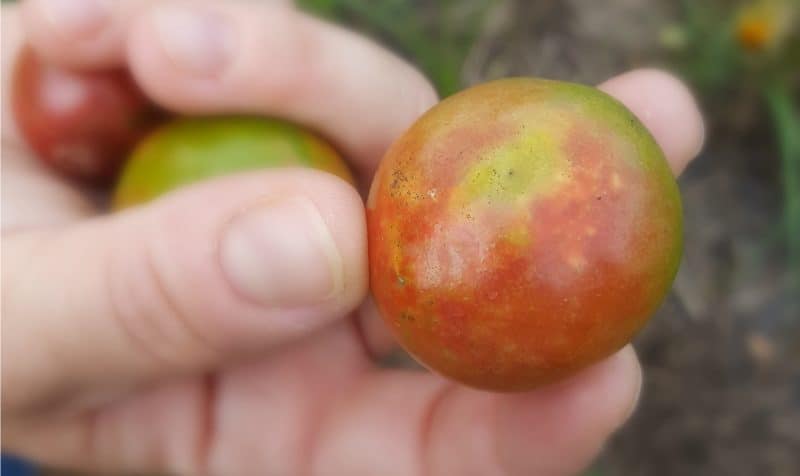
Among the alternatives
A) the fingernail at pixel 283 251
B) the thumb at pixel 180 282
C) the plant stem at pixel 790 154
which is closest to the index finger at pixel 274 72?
the thumb at pixel 180 282

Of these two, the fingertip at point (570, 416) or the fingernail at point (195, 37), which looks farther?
the fingernail at point (195, 37)

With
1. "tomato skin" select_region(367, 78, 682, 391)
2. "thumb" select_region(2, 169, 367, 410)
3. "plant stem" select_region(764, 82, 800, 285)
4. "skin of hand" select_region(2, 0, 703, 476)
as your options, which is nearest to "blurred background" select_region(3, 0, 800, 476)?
"plant stem" select_region(764, 82, 800, 285)

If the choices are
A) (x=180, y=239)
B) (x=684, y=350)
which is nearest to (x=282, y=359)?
(x=180, y=239)

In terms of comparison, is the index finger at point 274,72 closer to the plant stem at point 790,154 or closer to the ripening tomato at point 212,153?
the ripening tomato at point 212,153

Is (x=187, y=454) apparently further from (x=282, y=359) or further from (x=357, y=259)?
(x=357, y=259)

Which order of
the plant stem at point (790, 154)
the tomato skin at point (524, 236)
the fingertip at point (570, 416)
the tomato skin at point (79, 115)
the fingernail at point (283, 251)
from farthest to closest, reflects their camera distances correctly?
the plant stem at point (790, 154), the tomato skin at point (79, 115), the fingertip at point (570, 416), the fingernail at point (283, 251), the tomato skin at point (524, 236)
